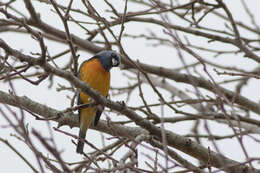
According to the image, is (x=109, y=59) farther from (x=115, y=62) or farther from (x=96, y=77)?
(x=96, y=77)

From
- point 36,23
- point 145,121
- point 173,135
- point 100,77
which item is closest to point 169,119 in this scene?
point 173,135

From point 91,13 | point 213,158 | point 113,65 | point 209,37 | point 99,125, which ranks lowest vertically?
point 213,158

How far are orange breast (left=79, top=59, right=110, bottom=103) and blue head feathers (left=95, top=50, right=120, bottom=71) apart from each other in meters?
0.11

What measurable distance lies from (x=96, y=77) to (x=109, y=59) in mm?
593

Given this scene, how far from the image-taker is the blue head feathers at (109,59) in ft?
21.8

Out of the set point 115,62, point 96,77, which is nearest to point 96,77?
point 96,77

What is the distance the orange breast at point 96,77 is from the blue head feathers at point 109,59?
115 millimetres

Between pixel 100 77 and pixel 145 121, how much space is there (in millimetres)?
2450

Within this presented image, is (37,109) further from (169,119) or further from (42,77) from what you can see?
(169,119)

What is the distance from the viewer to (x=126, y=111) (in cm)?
407

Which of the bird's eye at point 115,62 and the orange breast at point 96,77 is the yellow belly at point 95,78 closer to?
the orange breast at point 96,77

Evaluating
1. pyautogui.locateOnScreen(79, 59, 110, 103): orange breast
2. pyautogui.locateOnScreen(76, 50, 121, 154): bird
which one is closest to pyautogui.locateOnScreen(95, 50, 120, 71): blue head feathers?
pyautogui.locateOnScreen(76, 50, 121, 154): bird

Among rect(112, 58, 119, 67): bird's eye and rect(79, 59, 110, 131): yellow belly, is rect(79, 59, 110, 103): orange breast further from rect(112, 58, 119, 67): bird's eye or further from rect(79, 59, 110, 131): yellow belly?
rect(112, 58, 119, 67): bird's eye

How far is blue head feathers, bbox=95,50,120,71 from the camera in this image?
6.64 meters
